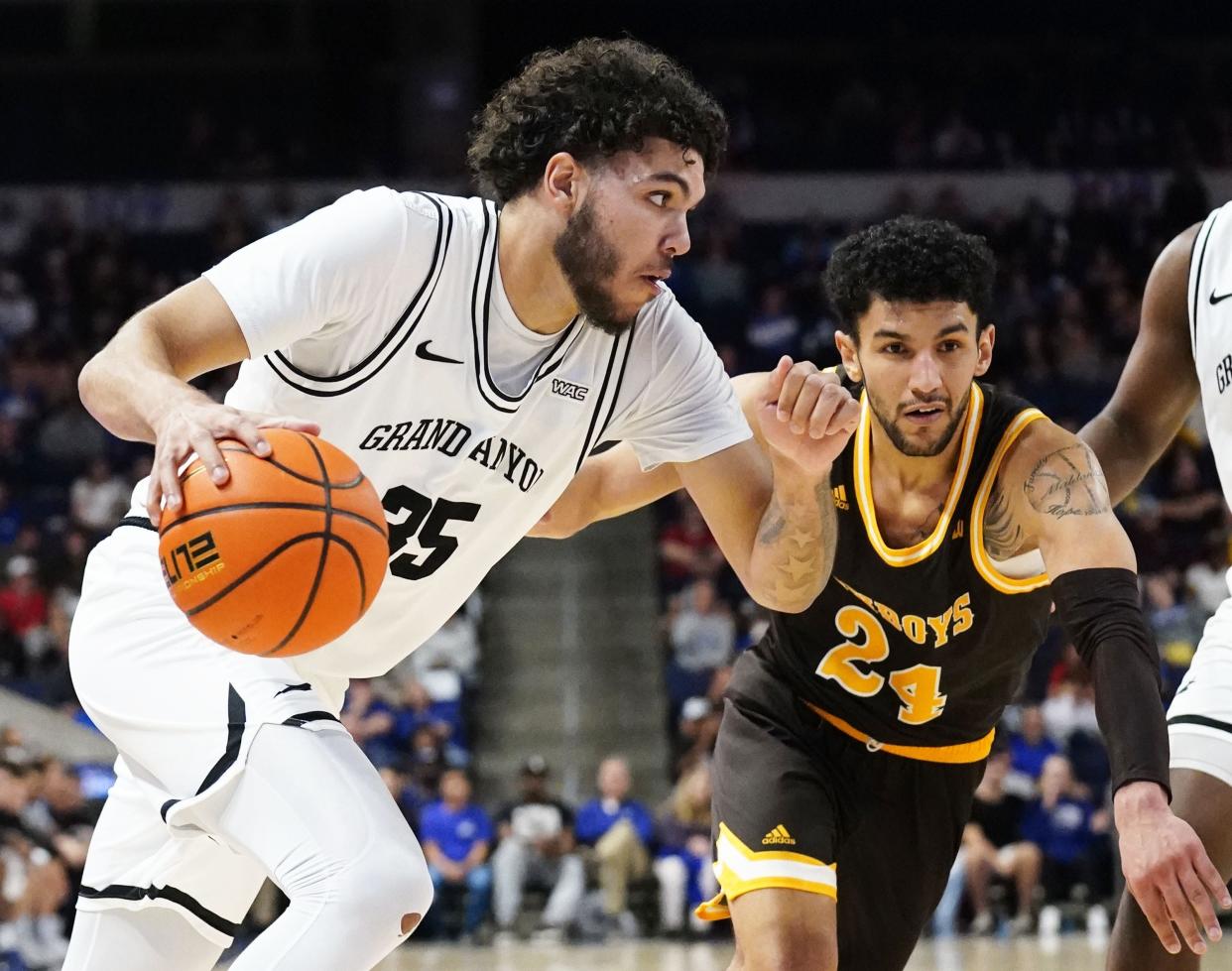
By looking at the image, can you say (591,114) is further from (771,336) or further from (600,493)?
(771,336)

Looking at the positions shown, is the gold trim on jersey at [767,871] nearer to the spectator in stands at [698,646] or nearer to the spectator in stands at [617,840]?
the spectator in stands at [617,840]

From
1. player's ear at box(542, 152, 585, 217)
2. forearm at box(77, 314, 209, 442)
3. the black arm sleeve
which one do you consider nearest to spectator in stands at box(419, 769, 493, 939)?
player's ear at box(542, 152, 585, 217)

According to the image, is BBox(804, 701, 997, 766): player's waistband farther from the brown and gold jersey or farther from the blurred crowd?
the blurred crowd

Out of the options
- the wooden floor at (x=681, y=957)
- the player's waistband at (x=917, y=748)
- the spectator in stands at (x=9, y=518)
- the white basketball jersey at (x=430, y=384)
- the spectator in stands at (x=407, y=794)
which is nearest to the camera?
the white basketball jersey at (x=430, y=384)

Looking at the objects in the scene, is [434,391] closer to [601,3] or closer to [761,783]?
[761,783]

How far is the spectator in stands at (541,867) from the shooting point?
36.6 ft

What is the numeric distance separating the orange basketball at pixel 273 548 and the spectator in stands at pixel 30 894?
24.1ft

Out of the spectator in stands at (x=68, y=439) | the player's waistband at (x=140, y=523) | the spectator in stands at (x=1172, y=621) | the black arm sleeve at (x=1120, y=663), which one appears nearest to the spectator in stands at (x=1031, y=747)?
the spectator in stands at (x=1172, y=621)

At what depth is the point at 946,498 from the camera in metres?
4.59

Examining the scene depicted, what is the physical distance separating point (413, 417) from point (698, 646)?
379 inches

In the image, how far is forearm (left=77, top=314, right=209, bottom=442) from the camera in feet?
11.3

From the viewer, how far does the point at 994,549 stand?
4570mm

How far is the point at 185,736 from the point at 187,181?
16.6 meters

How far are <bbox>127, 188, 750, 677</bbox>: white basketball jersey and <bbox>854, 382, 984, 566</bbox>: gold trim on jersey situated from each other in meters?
0.47
